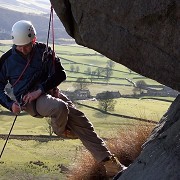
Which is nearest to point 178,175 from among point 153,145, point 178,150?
point 178,150

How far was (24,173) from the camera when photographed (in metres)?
39.3

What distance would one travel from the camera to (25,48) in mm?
7629

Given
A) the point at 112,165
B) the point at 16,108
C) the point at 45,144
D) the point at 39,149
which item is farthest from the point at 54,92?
the point at 45,144

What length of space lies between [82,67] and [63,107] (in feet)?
347

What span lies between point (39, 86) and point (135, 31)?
2158mm

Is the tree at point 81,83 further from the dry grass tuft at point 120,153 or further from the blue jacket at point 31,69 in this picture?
the blue jacket at point 31,69

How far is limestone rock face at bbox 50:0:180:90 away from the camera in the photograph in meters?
5.97

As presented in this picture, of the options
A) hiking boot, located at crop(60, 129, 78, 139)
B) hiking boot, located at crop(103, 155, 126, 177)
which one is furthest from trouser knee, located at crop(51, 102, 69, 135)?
hiking boot, located at crop(103, 155, 126, 177)

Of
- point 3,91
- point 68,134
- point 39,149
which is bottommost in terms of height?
point 39,149

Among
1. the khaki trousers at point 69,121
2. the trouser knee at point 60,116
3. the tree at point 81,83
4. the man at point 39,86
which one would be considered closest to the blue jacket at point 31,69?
the man at point 39,86

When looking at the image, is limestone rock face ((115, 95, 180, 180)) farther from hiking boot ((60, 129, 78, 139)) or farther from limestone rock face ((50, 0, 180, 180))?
hiking boot ((60, 129, 78, 139))

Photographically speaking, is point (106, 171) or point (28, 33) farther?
point (106, 171)

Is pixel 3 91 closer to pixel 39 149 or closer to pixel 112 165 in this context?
pixel 112 165

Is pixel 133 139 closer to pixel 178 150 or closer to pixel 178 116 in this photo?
pixel 178 116
